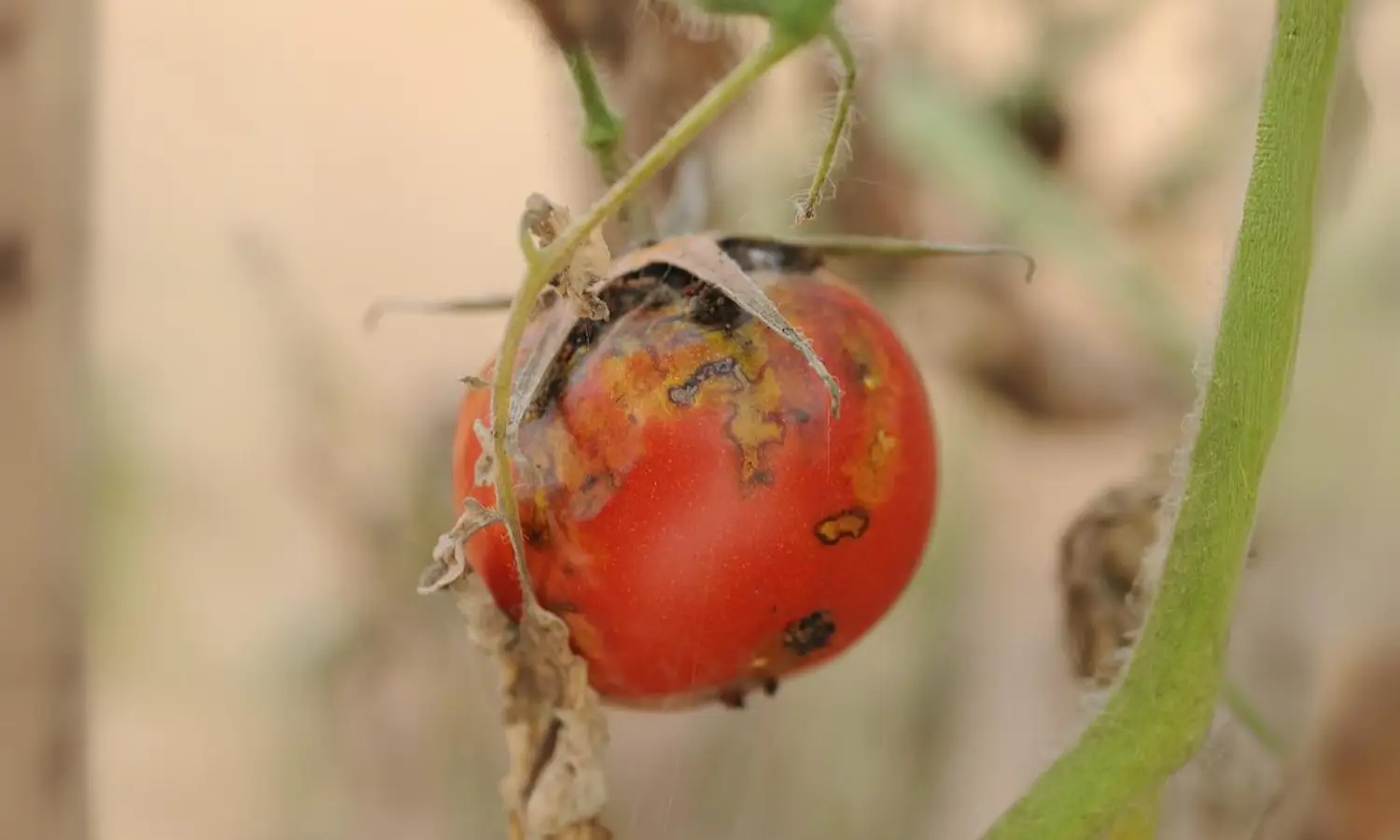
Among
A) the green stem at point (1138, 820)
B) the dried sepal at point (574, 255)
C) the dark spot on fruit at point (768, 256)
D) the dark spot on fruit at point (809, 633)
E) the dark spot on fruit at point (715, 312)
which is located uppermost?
the dried sepal at point (574, 255)

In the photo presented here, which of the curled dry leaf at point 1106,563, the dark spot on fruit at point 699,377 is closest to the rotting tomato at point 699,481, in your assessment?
the dark spot on fruit at point 699,377

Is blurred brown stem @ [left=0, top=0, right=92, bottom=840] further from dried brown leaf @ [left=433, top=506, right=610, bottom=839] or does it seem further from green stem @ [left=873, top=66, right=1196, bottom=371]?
green stem @ [left=873, top=66, right=1196, bottom=371]

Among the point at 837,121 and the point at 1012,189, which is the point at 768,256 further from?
the point at 1012,189

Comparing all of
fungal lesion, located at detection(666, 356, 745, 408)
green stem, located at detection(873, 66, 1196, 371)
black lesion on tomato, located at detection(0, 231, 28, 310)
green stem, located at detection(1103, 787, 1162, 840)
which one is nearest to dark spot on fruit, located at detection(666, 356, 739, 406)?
fungal lesion, located at detection(666, 356, 745, 408)

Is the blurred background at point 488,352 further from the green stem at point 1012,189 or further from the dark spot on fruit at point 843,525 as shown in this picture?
the dark spot on fruit at point 843,525

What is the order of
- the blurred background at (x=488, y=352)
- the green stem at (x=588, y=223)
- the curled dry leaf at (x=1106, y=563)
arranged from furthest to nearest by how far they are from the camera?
the blurred background at (x=488, y=352) < the curled dry leaf at (x=1106, y=563) < the green stem at (x=588, y=223)

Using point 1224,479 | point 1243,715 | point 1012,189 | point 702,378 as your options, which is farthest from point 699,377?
point 1012,189

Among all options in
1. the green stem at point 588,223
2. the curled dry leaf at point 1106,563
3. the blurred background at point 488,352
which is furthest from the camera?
the blurred background at point 488,352
